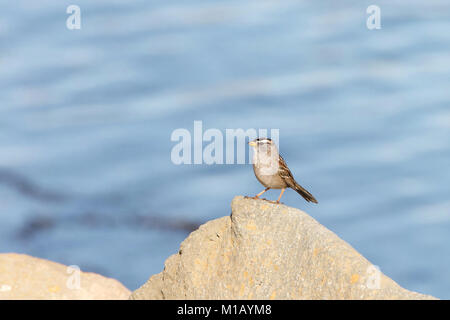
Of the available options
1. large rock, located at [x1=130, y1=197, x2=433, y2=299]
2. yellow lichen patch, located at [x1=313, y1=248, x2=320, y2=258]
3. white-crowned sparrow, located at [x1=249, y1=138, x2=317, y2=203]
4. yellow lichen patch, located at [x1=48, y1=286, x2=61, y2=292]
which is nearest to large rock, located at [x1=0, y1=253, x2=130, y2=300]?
yellow lichen patch, located at [x1=48, y1=286, x2=61, y2=292]

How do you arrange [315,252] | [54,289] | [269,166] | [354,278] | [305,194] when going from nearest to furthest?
1. [354,278]
2. [315,252]
3. [269,166]
4. [305,194]
5. [54,289]

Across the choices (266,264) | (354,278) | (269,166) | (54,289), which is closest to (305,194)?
(269,166)

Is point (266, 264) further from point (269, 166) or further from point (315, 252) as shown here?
point (269, 166)

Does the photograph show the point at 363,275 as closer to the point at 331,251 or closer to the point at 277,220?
the point at 331,251

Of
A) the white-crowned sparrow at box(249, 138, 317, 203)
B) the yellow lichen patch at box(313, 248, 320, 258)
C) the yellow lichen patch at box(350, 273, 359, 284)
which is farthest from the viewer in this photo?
the white-crowned sparrow at box(249, 138, 317, 203)

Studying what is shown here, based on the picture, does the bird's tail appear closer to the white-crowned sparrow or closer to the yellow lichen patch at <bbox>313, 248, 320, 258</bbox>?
the white-crowned sparrow
